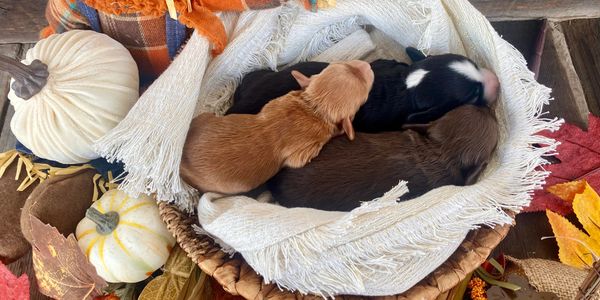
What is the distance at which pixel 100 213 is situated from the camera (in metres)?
1.04

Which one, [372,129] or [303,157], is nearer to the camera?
[303,157]

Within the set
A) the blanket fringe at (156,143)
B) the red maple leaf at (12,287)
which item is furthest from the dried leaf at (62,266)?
the blanket fringe at (156,143)

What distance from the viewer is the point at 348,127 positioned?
3.57 feet

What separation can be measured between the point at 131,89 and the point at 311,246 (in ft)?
1.67

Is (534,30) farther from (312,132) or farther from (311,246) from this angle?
(311,246)

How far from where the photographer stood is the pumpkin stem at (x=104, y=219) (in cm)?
103

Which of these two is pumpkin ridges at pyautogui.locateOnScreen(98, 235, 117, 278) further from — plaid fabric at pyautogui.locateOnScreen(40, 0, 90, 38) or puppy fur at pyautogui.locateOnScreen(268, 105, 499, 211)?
plaid fabric at pyautogui.locateOnScreen(40, 0, 90, 38)

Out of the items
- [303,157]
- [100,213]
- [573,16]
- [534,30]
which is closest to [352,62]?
[303,157]

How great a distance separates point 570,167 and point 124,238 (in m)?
1.05

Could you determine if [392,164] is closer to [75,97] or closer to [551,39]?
[75,97]

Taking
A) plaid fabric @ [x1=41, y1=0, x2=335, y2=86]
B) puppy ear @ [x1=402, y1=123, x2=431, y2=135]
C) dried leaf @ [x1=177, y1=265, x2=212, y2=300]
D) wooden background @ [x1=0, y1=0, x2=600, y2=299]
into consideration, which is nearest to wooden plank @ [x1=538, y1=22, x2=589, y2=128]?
wooden background @ [x1=0, y1=0, x2=600, y2=299]

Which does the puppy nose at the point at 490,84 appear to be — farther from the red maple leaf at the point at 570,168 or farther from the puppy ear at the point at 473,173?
the red maple leaf at the point at 570,168

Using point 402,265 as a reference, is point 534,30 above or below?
above

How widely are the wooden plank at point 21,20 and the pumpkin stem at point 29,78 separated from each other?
580 millimetres
